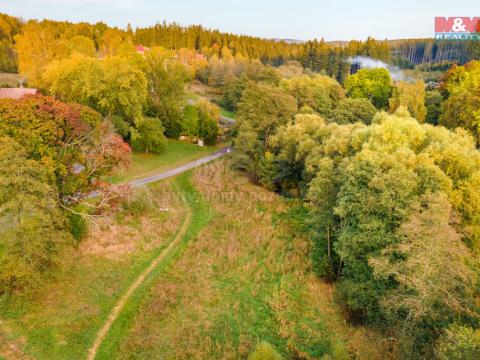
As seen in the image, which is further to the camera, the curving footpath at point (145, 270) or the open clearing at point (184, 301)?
the curving footpath at point (145, 270)

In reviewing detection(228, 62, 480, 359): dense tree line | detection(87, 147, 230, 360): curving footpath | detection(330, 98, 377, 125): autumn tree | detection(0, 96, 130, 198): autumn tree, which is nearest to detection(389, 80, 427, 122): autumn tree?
detection(330, 98, 377, 125): autumn tree

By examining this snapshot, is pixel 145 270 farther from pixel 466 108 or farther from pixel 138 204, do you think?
pixel 466 108

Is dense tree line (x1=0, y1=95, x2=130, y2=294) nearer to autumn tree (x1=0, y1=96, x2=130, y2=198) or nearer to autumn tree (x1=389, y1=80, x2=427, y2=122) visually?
autumn tree (x1=0, y1=96, x2=130, y2=198)

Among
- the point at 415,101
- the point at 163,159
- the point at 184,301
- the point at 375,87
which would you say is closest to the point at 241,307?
the point at 184,301

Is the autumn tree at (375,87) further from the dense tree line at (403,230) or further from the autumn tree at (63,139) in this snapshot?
the autumn tree at (63,139)

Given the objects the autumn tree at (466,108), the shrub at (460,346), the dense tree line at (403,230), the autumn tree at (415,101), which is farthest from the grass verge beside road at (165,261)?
the autumn tree at (415,101)
